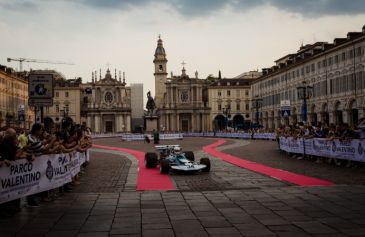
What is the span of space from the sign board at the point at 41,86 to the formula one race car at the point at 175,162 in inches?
224

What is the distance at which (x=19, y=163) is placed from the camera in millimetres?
10953

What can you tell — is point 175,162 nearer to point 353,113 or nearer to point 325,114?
point 353,113

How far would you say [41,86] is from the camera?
1512 centimetres

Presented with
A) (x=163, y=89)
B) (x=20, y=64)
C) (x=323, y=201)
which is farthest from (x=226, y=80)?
(x=323, y=201)

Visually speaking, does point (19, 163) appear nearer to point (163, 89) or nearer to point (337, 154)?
point (337, 154)

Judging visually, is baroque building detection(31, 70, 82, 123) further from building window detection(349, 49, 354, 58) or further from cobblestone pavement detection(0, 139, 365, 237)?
cobblestone pavement detection(0, 139, 365, 237)

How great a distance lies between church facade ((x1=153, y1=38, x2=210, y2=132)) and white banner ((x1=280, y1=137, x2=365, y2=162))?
9507 centimetres

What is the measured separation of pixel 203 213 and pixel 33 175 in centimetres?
393

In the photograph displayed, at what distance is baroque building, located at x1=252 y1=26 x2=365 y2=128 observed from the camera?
5794cm

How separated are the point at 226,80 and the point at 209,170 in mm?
109396

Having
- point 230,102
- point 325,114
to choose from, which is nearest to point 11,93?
point 230,102

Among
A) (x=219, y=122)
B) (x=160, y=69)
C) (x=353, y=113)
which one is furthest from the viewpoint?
(x=160, y=69)

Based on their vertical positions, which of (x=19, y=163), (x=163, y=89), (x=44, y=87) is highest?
(x=163, y=89)

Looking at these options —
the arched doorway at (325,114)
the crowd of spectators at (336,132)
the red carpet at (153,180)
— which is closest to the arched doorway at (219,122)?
the arched doorway at (325,114)
